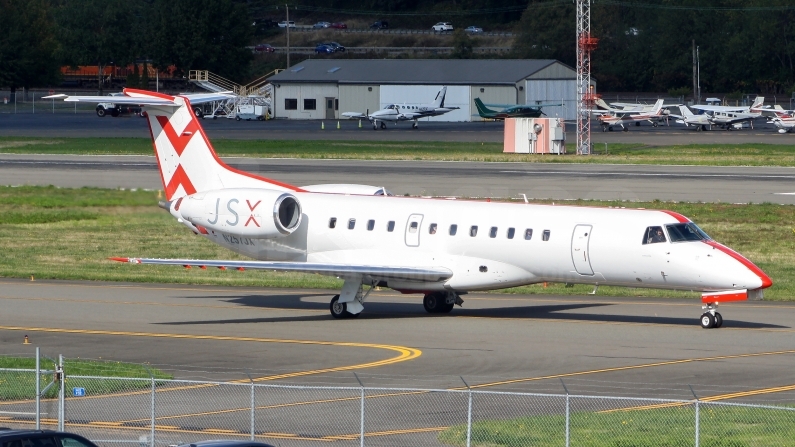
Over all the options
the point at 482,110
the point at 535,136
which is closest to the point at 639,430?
the point at 535,136

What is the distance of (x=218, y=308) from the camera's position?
99.2ft

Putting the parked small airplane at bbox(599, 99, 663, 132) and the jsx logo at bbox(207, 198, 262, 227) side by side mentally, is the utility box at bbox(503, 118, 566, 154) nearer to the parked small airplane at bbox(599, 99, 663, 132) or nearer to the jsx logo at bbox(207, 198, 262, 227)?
the parked small airplane at bbox(599, 99, 663, 132)

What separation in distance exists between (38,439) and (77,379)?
868 centimetres

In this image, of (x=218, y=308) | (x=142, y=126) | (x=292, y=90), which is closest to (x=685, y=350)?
(x=218, y=308)

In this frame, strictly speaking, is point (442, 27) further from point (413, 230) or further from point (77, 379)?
point (77, 379)

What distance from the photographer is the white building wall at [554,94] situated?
122125mm

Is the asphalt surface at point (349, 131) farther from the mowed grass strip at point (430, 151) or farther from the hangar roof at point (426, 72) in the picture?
the mowed grass strip at point (430, 151)

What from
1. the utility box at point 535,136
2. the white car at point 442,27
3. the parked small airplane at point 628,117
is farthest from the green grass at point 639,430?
the white car at point 442,27

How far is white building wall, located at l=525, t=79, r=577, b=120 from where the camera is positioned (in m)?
122

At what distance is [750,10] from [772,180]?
96729mm

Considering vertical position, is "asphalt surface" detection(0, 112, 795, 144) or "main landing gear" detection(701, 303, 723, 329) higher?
"asphalt surface" detection(0, 112, 795, 144)

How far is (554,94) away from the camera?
12481cm

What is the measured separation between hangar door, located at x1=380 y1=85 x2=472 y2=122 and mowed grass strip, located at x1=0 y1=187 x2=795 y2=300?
75.3m

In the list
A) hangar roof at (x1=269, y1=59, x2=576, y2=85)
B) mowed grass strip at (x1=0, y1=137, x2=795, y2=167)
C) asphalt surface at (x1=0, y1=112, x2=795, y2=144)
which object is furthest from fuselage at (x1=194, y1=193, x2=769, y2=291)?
hangar roof at (x1=269, y1=59, x2=576, y2=85)
